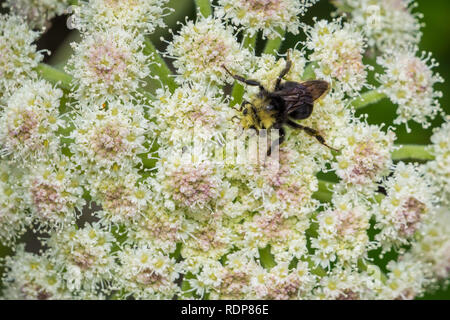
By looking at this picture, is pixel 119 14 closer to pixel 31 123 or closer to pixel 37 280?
pixel 31 123

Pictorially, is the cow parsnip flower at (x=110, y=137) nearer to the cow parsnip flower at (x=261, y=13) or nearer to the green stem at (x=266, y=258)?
the cow parsnip flower at (x=261, y=13)

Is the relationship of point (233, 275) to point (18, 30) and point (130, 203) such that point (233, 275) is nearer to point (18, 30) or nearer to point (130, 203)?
point (130, 203)

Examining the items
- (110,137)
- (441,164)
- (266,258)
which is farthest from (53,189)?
(441,164)

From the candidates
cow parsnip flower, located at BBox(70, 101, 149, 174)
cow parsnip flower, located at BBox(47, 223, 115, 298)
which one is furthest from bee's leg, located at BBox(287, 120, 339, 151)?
cow parsnip flower, located at BBox(47, 223, 115, 298)

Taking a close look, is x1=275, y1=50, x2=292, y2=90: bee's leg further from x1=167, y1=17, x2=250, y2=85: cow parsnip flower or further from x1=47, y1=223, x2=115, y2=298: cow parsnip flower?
x1=47, y1=223, x2=115, y2=298: cow parsnip flower
